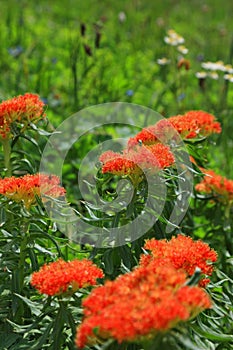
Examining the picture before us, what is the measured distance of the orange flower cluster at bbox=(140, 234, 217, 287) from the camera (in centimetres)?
165

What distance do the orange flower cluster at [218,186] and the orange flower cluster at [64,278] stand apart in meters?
1.05

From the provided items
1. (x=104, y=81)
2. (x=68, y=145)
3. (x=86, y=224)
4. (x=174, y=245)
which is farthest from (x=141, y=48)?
(x=174, y=245)

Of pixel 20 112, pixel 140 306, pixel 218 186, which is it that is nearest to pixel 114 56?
pixel 218 186

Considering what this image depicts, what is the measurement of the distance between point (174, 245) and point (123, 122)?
8.46 feet

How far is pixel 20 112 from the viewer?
2205 millimetres

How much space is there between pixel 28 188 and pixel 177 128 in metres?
0.69

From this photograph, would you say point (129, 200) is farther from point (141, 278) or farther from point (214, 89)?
point (214, 89)

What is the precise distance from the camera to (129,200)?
2.11 metres

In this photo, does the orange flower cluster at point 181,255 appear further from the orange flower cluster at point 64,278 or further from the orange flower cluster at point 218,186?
the orange flower cluster at point 218,186

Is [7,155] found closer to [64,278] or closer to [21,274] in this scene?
[21,274]

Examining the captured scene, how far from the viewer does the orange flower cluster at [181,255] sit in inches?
64.9

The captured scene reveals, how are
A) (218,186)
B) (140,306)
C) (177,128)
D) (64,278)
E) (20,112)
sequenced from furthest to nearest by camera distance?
(218,186), (177,128), (20,112), (64,278), (140,306)

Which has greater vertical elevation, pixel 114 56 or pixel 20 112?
pixel 20 112

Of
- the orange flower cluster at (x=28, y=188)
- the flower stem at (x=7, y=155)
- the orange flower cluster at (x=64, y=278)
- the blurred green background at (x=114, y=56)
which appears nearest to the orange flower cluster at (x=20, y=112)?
the flower stem at (x=7, y=155)
